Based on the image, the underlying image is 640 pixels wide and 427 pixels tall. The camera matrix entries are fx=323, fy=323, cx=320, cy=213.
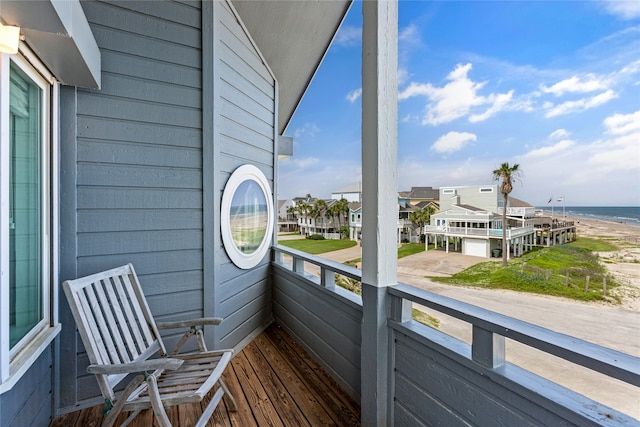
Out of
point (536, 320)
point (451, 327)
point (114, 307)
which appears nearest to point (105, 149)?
point (114, 307)

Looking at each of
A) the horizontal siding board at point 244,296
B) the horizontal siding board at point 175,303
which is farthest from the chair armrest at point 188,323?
the horizontal siding board at point 244,296

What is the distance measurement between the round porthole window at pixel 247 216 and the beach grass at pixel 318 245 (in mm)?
297

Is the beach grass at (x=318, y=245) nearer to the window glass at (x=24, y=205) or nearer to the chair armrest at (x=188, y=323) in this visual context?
the chair armrest at (x=188, y=323)

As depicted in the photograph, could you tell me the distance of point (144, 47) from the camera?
6.96 ft

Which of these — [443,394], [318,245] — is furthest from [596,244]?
[318,245]

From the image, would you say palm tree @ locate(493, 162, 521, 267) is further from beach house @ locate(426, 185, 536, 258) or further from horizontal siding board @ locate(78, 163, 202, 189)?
horizontal siding board @ locate(78, 163, 202, 189)

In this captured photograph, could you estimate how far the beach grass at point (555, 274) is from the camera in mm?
799

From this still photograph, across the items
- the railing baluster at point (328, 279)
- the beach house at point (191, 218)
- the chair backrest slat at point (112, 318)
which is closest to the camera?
the beach house at point (191, 218)

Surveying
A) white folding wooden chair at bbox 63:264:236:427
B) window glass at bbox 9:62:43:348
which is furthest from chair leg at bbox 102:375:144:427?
window glass at bbox 9:62:43:348

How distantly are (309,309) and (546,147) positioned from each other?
6.83 feet

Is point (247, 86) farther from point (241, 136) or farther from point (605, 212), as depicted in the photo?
point (605, 212)

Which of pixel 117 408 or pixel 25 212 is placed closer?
pixel 117 408

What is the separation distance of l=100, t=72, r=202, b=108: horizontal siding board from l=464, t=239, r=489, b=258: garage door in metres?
2.00

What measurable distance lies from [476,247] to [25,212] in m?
2.06
